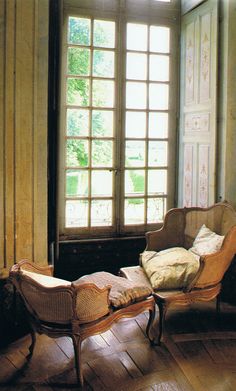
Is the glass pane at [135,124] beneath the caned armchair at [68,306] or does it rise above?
above

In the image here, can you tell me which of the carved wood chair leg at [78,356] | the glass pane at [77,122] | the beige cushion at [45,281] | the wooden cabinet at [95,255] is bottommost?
the carved wood chair leg at [78,356]

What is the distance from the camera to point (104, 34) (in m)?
4.23

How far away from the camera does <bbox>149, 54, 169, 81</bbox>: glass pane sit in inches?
172

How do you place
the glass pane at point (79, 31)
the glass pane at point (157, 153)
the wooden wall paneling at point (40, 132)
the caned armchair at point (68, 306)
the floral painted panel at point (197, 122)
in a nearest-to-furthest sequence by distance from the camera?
the caned armchair at point (68, 306)
the wooden wall paneling at point (40, 132)
the floral painted panel at point (197, 122)
the glass pane at point (79, 31)
the glass pane at point (157, 153)

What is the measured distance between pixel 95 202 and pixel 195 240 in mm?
1088

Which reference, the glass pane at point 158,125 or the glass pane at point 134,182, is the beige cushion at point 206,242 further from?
the glass pane at point 158,125

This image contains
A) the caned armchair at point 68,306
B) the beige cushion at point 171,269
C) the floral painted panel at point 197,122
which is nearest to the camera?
the caned armchair at point 68,306

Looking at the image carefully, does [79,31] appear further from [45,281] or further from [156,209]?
[45,281]

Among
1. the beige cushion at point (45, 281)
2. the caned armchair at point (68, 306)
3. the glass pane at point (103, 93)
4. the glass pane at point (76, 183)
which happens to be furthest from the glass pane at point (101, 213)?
the beige cushion at point (45, 281)

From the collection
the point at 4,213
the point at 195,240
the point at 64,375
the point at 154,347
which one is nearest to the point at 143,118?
the point at 195,240

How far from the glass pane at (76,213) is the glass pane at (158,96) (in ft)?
3.90

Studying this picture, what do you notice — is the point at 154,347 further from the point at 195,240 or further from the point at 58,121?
the point at 58,121

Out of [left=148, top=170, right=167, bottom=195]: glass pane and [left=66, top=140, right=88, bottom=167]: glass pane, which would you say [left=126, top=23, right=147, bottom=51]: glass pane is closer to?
→ [left=66, top=140, right=88, bottom=167]: glass pane

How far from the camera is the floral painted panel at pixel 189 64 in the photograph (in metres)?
4.21
